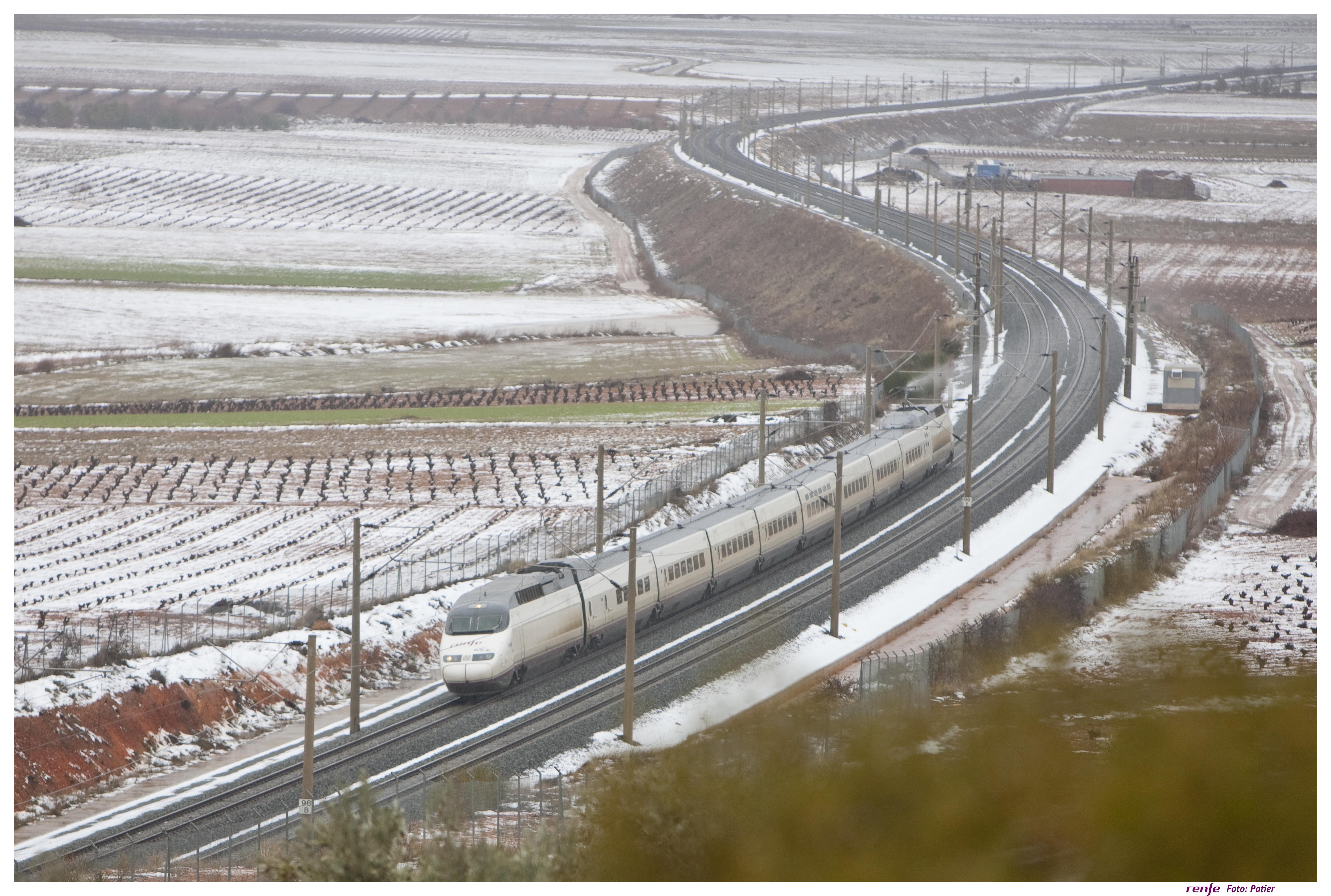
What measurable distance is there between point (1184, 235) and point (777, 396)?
66.1 m

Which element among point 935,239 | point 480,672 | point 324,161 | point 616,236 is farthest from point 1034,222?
point 324,161

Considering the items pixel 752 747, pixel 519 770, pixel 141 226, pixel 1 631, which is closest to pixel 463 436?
pixel 519 770

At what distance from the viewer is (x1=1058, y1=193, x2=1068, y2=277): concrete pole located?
3964 inches

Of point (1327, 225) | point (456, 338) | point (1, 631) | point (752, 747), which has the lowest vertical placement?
point (456, 338)

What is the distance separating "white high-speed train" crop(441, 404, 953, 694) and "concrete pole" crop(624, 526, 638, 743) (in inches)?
15.4

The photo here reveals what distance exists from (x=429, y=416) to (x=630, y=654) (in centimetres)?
4410

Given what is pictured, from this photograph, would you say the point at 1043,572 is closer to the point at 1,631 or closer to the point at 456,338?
the point at 1,631

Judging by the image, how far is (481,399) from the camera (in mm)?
78188

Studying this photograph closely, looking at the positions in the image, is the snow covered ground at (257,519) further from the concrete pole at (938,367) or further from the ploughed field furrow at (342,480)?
the concrete pole at (938,367)

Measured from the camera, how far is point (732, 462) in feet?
198

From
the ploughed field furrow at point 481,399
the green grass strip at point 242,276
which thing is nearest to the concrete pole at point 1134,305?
the ploughed field furrow at point 481,399

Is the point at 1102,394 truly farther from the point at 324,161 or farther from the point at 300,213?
the point at 324,161

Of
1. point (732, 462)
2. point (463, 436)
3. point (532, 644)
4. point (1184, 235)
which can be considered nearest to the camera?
point (532, 644)

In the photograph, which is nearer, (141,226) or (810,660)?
(810,660)
